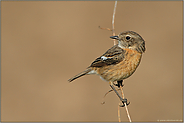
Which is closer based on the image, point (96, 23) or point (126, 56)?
point (126, 56)

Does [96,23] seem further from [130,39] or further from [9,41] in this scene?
[130,39]

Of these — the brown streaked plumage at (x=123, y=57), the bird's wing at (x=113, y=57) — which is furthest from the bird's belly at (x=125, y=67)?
the bird's wing at (x=113, y=57)

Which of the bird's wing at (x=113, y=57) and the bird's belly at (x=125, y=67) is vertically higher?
the bird's wing at (x=113, y=57)

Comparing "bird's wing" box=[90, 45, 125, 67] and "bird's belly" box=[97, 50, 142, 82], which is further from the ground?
"bird's wing" box=[90, 45, 125, 67]

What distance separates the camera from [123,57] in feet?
19.6

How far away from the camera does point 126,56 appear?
5.99m

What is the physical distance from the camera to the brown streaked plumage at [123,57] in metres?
5.95

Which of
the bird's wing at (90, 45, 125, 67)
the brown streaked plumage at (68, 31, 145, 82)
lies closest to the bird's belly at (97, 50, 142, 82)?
the brown streaked plumage at (68, 31, 145, 82)

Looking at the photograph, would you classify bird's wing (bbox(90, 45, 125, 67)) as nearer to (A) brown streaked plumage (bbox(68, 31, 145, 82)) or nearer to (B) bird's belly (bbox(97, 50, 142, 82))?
(A) brown streaked plumage (bbox(68, 31, 145, 82))

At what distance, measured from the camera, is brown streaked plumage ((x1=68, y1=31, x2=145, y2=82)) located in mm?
5949

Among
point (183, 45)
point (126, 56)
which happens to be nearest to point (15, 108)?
point (126, 56)

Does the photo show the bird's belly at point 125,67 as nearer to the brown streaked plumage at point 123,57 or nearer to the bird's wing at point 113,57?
the brown streaked plumage at point 123,57

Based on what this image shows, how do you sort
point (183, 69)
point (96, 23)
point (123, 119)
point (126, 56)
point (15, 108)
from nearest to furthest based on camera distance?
point (126, 56) < point (123, 119) < point (15, 108) < point (183, 69) < point (96, 23)

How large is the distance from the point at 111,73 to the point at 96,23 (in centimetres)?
717
